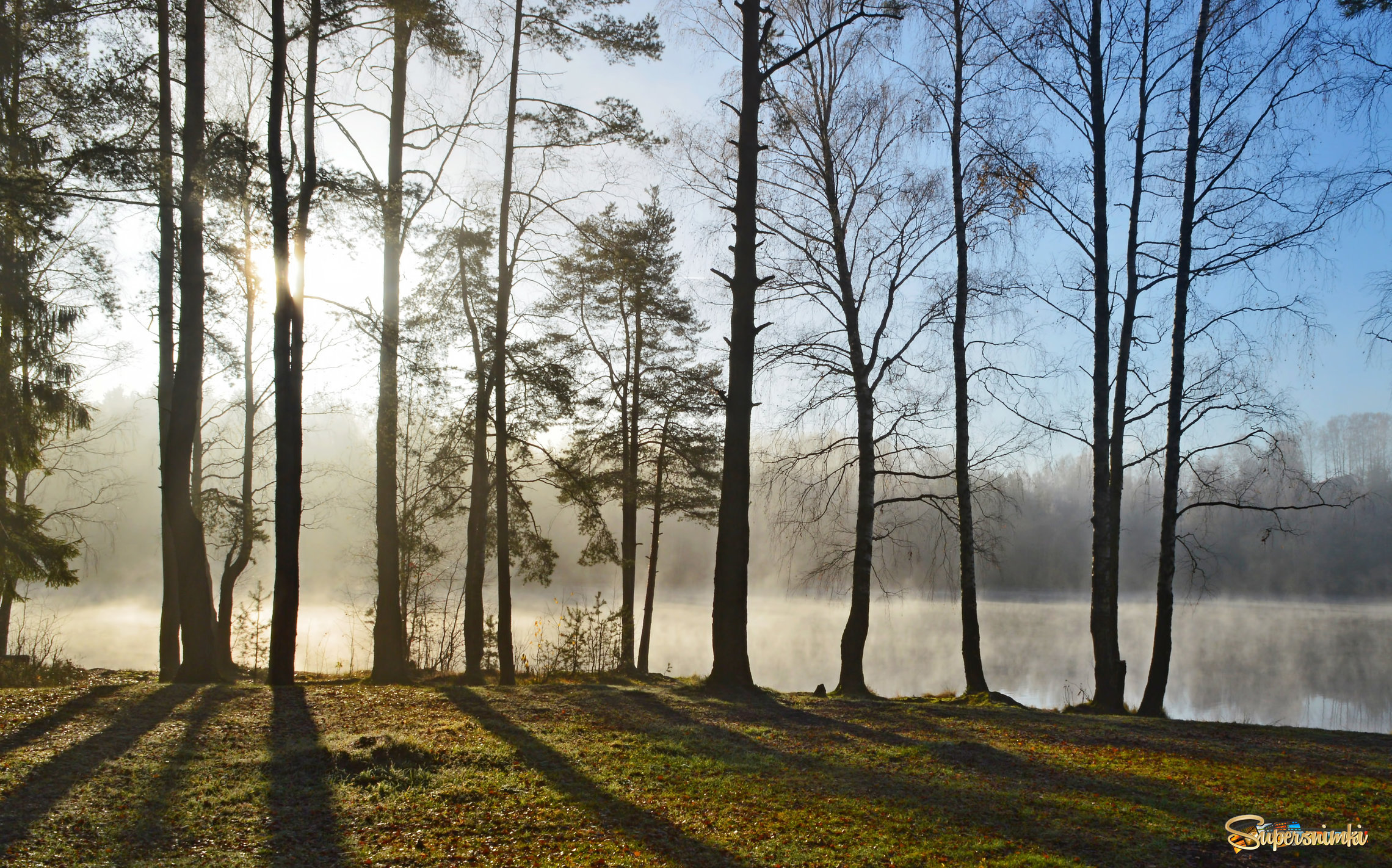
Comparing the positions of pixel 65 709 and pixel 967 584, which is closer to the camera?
pixel 65 709

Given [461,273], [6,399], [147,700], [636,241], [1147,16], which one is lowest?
[147,700]

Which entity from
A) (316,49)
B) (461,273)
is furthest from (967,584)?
(316,49)

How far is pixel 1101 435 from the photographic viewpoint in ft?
35.3

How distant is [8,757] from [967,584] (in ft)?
36.2

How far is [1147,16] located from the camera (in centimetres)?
1090

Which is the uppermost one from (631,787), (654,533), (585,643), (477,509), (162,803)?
(477,509)

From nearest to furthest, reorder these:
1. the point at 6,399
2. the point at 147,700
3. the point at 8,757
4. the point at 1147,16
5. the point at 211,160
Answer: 1. the point at 8,757
2. the point at 147,700
3. the point at 211,160
4. the point at 6,399
5. the point at 1147,16

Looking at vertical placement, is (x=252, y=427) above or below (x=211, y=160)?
below

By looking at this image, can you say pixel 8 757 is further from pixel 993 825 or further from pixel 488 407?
pixel 488 407

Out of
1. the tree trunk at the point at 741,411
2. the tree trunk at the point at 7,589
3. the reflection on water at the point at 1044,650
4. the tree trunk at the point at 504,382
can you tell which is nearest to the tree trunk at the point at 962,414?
Answer: the reflection on water at the point at 1044,650

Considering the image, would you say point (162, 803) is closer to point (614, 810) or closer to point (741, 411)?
point (614, 810)

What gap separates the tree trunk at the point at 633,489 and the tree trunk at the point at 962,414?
23.7 feet
